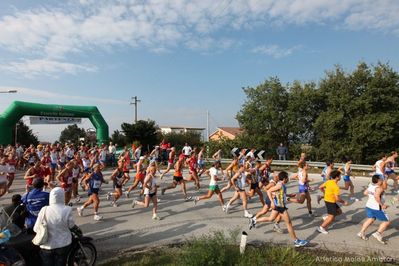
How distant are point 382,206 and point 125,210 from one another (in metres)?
7.23

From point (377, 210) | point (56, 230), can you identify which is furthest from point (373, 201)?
point (56, 230)

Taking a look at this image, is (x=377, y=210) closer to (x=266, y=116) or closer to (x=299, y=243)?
(x=299, y=243)

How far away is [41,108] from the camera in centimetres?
2702

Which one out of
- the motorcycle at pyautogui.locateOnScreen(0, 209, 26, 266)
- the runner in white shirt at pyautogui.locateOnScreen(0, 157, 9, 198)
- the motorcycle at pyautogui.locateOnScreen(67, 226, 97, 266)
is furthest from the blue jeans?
the runner in white shirt at pyautogui.locateOnScreen(0, 157, 9, 198)

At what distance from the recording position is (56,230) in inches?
212

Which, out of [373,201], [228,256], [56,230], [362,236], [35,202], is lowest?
[362,236]

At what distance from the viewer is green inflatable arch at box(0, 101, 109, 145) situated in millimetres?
24984

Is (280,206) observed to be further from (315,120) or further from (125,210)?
(315,120)

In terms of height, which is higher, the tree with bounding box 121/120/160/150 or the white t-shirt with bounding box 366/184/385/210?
the tree with bounding box 121/120/160/150

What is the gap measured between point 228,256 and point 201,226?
3.28 meters

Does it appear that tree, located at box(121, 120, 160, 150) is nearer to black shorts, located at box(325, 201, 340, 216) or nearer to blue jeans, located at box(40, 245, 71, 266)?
black shorts, located at box(325, 201, 340, 216)

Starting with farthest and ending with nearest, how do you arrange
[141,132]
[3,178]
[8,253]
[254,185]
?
1. [141,132]
2. [3,178]
3. [254,185]
4. [8,253]

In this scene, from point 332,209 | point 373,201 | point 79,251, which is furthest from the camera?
point 332,209

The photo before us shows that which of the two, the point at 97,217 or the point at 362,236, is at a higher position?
the point at 97,217
